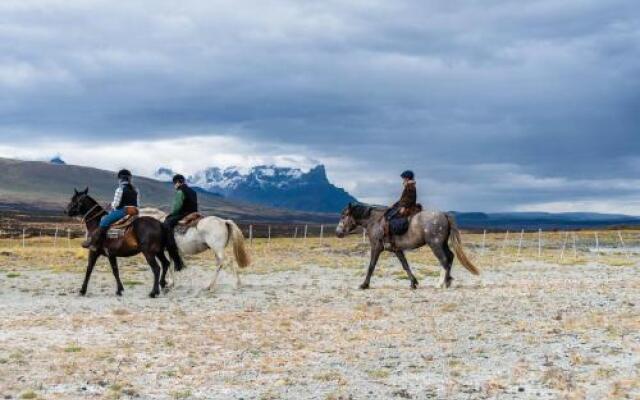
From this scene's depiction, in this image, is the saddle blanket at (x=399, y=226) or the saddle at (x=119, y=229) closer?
the saddle at (x=119, y=229)

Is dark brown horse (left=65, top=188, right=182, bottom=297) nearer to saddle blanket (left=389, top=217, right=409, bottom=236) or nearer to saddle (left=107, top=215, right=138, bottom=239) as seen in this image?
saddle (left=107, top=215, right=138, bottom=239)

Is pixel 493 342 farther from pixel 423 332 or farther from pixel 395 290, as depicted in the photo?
pixel 395 290

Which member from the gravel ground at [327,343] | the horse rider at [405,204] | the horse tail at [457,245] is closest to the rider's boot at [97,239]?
the gravel ground at [327,343]

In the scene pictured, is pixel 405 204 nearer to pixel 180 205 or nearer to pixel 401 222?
pixel 401 222

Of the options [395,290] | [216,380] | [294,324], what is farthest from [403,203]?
[216,380]

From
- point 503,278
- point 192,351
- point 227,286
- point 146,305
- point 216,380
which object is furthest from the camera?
point 503,278

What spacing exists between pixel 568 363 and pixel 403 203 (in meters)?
11.3

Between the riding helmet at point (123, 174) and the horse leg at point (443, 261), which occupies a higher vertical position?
the riding helmet at point (123, 174)

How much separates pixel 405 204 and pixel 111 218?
27.5 feet

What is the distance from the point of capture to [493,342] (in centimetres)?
1298

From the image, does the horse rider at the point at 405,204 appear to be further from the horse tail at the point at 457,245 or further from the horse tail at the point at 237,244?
the horse tail at the point at 237,244

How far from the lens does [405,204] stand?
72.4ft

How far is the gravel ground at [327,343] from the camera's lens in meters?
10.2

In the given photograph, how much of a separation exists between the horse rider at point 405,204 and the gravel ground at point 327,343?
2131 millimetres
